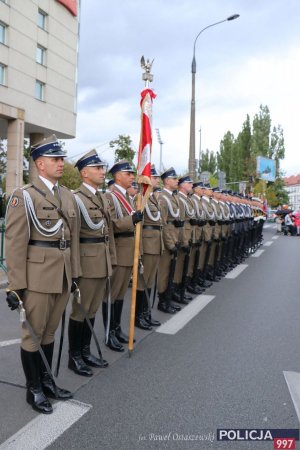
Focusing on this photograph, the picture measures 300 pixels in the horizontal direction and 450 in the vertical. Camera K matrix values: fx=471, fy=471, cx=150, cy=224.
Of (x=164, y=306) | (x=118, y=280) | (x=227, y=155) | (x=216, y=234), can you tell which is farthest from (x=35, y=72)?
(x=227, y=155)

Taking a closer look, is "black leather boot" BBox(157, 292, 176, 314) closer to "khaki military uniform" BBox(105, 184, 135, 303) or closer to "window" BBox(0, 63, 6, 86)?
"khaki military uniform" BBox(105, 184, 135, 303)

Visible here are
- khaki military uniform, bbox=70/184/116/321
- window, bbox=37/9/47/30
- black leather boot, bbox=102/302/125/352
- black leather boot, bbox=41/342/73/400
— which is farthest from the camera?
window, bbox=37/9/47/30

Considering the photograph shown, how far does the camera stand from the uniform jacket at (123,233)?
5008 millimetres

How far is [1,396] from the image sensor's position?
373 cm

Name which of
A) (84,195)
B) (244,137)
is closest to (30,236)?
(84,195)

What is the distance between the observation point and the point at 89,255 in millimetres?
4277

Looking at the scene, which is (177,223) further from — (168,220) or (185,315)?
(185,315)

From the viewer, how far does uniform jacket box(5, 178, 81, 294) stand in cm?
344

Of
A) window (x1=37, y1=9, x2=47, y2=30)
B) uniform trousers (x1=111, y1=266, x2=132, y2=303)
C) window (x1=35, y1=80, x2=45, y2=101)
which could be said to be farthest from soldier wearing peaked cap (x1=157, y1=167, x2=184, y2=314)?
window (x1=37, y1=9, x2=47, y2=30)

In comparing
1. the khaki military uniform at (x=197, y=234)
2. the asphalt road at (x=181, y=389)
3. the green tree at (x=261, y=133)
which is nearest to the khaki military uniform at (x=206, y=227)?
the khaki military uniform at (x=197, y=234)

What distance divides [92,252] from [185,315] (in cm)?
279

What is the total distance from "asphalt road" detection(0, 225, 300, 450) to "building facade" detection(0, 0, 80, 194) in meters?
19.8

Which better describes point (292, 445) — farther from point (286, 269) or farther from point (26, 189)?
point (286, 269)

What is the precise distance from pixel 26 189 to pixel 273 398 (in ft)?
8.43
